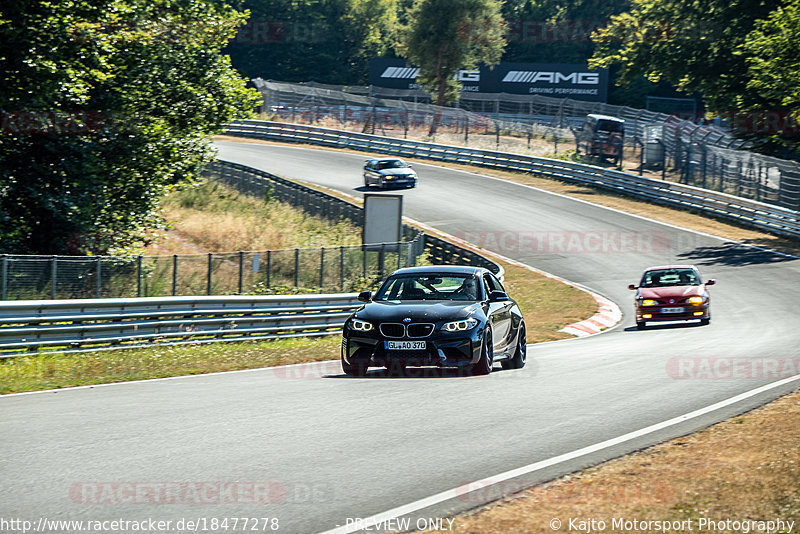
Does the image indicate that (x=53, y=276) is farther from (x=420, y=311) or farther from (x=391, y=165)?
(x=391, y=165)

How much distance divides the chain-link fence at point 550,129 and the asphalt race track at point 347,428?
2513 centimetres

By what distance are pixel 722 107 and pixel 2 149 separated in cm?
3693

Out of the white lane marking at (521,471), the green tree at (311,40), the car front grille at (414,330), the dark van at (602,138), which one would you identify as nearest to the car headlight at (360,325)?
the car front grille at (414,330)

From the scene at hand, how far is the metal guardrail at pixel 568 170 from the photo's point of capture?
39931 mm

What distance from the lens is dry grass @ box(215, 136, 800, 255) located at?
37531 mm

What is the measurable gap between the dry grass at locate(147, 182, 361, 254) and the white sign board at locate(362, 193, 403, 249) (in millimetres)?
6038

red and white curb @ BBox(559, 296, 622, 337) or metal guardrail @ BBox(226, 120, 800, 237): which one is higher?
metal guardrail @ BBox(226, 120, 800, 237)

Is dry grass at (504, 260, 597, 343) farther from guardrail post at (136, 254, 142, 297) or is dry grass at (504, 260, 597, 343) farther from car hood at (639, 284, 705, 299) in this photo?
guardrail post at (136, 254, 142, 297)

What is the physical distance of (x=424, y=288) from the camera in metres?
13.6

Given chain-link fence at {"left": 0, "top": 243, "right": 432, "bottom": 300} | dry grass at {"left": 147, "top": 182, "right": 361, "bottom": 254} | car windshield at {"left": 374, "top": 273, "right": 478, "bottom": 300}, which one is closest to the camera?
car windshield at {"left": 374, "top": 273, "right": 478, "bottom": 300}

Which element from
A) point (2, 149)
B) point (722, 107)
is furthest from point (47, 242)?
point (722, 107)

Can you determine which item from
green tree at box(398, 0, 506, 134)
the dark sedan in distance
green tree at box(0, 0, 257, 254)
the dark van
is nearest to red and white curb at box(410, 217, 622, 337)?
green tree at box(0, 0, 257, 254)

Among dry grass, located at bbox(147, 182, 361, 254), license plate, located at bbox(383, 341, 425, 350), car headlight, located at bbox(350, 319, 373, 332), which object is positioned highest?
car headlight, located at bbox(350, 319, 373, 332)

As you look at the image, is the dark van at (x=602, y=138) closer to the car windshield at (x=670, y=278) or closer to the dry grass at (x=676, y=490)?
the car windshield at (x=670, y=278)
